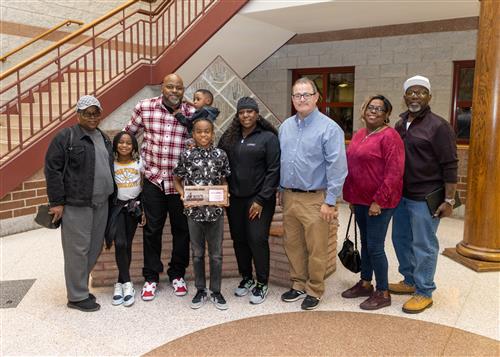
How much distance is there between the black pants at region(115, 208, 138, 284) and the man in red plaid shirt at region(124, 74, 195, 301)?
116 millimetres

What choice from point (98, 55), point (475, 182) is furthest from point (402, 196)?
point (98, 55)

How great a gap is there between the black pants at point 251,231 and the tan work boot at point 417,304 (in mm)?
974

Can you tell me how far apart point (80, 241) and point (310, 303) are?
5.21 ft

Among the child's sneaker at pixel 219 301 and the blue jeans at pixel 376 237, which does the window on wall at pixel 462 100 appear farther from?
the child's sneaker at pixel 219 301

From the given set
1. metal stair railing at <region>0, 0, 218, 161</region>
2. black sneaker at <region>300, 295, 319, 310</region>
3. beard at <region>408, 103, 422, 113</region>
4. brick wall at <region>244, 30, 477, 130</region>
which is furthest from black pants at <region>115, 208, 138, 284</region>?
brick wall at <region>244, 30, 477, 130</region>

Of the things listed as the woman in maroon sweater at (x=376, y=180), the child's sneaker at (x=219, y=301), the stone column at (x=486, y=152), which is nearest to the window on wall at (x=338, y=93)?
the stone column at (x=486, y=152)

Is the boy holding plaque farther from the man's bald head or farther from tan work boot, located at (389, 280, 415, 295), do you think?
tan work boot, located at (389, 280, 415, 295)

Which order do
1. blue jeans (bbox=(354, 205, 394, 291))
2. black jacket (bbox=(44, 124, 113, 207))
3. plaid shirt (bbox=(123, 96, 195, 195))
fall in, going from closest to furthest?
black jacket (bbox=(44, 124, 113, 207)), blue jeans (bbox=(354, 205, 394, 291)), plaid shirt (bbox=(123, 96, 195, 195))

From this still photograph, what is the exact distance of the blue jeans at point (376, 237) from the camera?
2.89 metres

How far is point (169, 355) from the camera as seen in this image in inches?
94.7

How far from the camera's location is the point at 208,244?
9.84ft

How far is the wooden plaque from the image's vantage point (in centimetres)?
280

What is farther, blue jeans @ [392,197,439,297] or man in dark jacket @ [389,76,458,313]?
blue jeans @ [392,197,439,297]

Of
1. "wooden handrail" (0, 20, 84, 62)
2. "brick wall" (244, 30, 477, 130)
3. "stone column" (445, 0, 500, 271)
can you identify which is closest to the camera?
"stone column" (445, 0, 500, 271)
